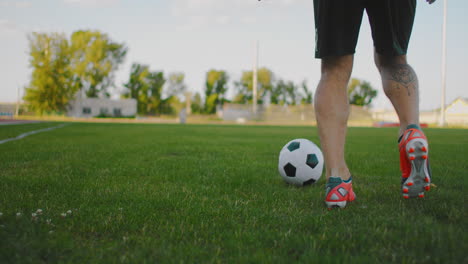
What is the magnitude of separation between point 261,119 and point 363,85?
42576 millimetres

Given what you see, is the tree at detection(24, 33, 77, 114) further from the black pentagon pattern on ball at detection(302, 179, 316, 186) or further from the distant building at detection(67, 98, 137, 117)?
the black pentagon pattern on ball at detection(302, 179, 316, 186)

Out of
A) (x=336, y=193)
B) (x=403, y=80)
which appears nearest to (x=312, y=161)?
(x=336, y=193)

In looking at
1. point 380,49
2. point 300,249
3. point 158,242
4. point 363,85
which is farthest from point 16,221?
point 363,85

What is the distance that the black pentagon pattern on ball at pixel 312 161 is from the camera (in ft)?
9.40

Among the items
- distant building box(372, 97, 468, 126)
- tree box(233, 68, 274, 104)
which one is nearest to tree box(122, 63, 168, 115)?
tree box(233, 68, 274, 104)

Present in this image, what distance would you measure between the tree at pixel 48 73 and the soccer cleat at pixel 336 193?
53.7m

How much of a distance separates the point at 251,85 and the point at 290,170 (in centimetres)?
7082

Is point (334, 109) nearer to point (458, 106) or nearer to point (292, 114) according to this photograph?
point (292, 114)

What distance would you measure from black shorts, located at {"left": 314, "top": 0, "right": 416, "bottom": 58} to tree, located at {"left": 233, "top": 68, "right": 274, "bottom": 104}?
226 feet

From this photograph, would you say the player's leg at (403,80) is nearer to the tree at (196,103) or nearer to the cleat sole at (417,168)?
the cleat sole at (417,168)

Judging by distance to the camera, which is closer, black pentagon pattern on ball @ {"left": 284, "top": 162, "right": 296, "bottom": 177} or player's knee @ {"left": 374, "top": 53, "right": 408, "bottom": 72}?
player's knee @ {"left": 374, "top": 53, "right": 408, "bottom": 72}

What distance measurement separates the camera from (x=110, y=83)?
6072 centimetres

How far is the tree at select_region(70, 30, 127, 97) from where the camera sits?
5378 centimetres

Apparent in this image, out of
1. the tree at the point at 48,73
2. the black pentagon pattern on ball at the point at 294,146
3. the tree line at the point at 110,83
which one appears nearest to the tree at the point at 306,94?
the tree line at the point at 110,83
